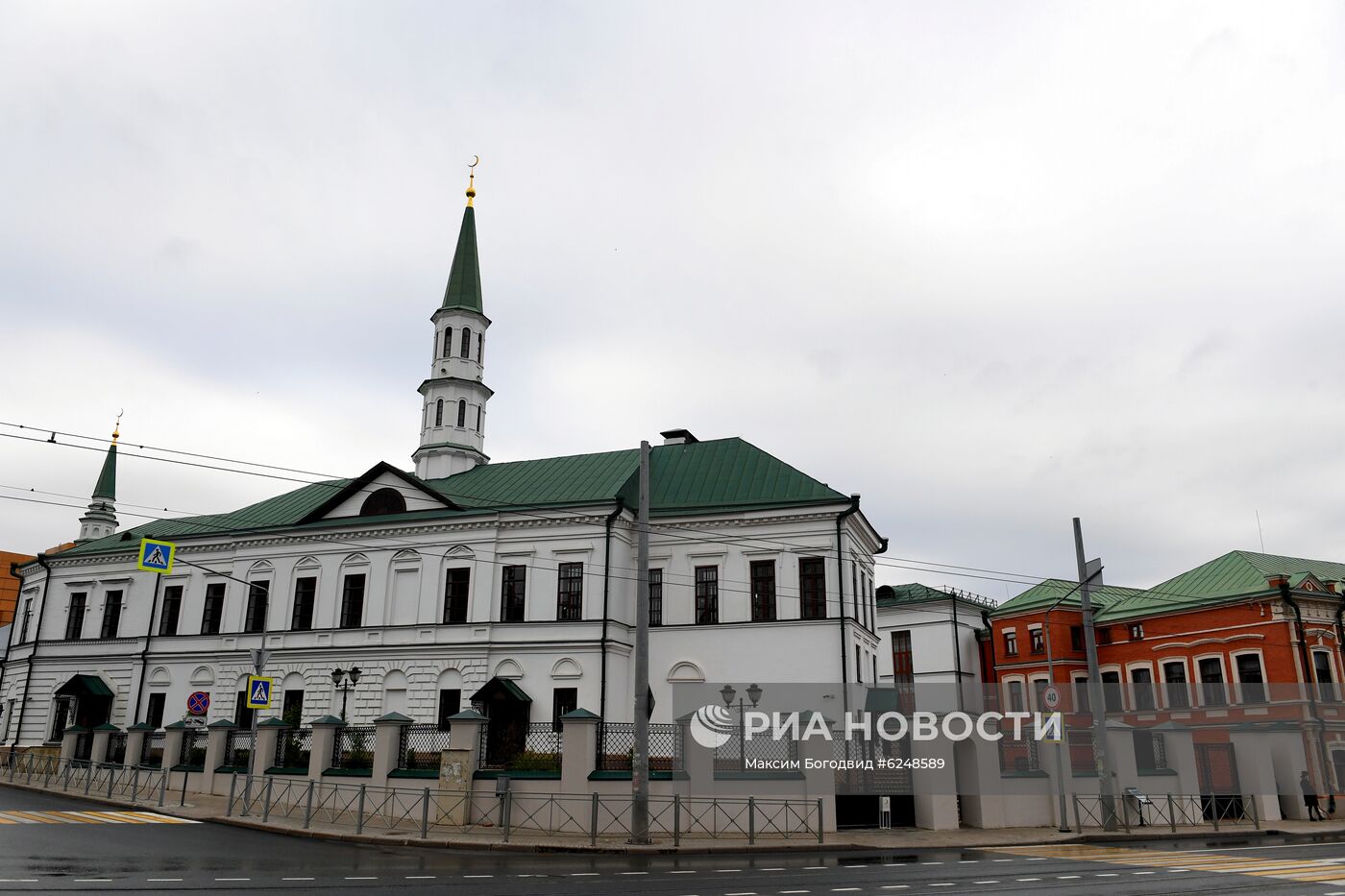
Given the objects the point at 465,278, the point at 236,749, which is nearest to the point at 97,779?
the point at 236,749

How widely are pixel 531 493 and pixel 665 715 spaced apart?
1050cm

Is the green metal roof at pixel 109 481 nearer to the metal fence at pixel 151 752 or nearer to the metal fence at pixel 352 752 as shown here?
the metal fence at pixel 151 752

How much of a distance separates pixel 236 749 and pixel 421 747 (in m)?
7.04

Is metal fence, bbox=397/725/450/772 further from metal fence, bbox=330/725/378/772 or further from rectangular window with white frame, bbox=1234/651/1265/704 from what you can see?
Answer: rectangular window with white frame, bbox=1234/651/1265/704

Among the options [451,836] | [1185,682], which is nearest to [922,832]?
[451,836]

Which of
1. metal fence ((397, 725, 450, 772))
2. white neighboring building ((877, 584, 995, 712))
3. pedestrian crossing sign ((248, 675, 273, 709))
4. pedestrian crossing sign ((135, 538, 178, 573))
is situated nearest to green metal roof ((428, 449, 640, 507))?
metal fence ((397, 725, 450, 772))

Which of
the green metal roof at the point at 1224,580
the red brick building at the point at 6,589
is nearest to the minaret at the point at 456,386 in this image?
the green metal roof at the point at 1224,580

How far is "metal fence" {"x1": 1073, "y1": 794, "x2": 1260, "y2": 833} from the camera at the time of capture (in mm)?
25391

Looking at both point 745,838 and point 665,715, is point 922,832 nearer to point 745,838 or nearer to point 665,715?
point 745,838

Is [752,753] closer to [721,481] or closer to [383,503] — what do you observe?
[721,481]

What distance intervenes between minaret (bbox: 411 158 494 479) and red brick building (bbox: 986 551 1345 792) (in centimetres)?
2570

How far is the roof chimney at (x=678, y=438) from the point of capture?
4150 centimetres

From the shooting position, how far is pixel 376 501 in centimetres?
3891

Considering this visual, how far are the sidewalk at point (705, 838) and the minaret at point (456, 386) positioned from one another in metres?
19.5
